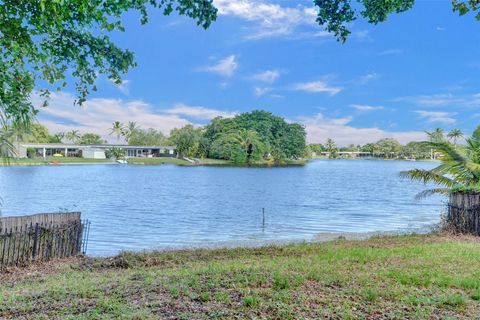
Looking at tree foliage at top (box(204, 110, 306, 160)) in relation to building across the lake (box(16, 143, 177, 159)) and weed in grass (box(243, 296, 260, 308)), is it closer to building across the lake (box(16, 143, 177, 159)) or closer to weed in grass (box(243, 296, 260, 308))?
building across the lake (box(16, 143, 177, 159))

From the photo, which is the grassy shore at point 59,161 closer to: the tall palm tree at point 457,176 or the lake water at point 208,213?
the lake water at point 208,213

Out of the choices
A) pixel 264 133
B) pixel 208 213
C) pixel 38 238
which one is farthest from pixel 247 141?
pixel 38 238

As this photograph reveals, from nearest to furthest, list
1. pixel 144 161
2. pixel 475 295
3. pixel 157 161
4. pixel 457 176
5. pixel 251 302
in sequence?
pixel 251 302 → pixel 475 295 → pixel 457 176 → pixel 144 161 → pixel 157 161

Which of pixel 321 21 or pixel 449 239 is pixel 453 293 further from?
pixel 449 239

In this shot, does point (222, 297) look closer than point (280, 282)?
Yes

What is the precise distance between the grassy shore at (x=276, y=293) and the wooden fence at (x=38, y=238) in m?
0.89

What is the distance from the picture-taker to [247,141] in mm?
108500

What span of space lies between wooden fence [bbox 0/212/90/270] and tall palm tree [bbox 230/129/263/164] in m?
96.9

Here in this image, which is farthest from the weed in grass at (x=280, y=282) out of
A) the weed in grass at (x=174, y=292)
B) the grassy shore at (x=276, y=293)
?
the weed in grass at (x=174, y=292)

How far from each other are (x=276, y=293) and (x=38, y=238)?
6397mm

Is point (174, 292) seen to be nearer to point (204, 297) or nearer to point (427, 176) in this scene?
point (204, 297)

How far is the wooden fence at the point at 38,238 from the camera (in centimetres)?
862

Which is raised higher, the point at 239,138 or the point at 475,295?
the point at 239,138

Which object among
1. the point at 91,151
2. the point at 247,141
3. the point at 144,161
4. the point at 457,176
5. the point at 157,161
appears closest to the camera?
the point at 457,176
